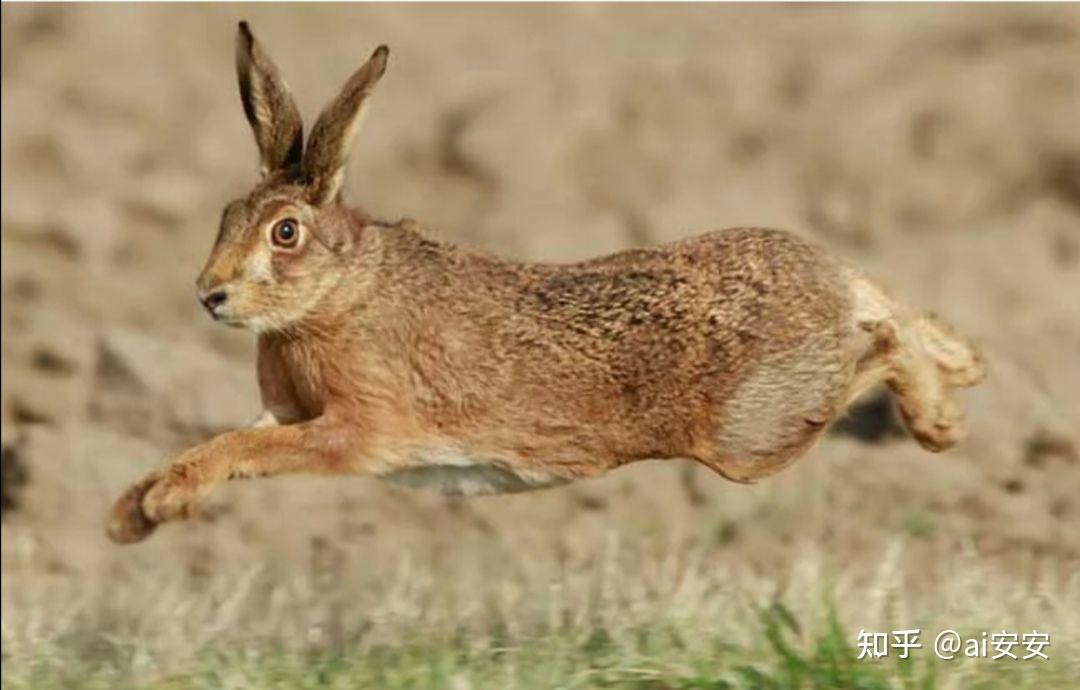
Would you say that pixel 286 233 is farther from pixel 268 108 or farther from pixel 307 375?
pixel 307 375

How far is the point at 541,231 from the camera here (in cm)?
992

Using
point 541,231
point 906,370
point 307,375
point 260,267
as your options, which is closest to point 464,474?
point 307,375

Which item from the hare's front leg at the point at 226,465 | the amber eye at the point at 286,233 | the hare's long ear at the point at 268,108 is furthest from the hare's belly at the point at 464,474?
the hare's long ear at the point at 268,108

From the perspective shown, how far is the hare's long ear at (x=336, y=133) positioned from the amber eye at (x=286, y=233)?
0.06 m

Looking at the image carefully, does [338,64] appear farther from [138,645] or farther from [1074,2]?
[138,645]

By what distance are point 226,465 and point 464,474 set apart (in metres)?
0.46

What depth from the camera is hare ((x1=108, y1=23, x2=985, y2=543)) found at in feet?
15.4

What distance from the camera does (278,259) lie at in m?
4.75

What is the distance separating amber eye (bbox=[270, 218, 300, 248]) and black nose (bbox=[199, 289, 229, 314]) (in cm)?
15

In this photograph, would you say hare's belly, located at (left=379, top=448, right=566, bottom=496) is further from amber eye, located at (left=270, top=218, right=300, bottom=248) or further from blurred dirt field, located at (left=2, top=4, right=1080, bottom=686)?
blurred dirt field, located at (left=2, top=4, right=1080, bottom=686)

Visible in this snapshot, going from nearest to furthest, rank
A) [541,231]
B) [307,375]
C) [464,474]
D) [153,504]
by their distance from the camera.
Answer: [153,504], [464,474], [307,375], [541,231]

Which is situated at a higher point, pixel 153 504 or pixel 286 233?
pixel 286 233

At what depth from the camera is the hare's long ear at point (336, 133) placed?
465cm

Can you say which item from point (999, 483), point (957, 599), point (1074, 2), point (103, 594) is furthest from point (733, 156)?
point (957, 599)
